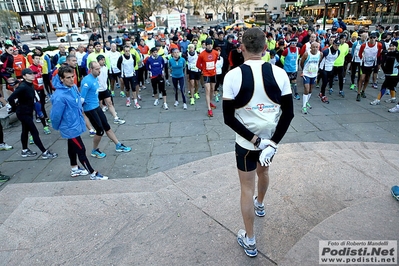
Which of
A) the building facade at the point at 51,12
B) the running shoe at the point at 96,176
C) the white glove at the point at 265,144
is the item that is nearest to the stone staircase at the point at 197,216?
the running shoe at the point at 96,176

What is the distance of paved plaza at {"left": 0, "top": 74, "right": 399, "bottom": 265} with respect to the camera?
8.48 ft

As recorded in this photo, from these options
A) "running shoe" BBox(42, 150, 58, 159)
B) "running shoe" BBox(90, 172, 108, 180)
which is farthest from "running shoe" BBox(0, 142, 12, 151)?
"running shoe" BBox(90, 172, 108, 180)

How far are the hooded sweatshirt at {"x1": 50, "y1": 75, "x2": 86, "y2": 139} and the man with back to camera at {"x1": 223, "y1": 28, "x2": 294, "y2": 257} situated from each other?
3.01 meters

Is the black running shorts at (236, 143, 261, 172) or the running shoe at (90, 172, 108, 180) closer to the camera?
the black running shorts at (236, 143, 261, 172)

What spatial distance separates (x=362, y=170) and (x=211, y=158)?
2.38m

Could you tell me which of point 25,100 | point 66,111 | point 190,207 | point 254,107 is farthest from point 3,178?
point 254,107

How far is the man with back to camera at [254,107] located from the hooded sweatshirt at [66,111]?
3014 mm

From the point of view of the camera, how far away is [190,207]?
3293 millimetres

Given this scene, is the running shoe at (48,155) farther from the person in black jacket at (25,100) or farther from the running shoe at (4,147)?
the running shoe at (4,147)

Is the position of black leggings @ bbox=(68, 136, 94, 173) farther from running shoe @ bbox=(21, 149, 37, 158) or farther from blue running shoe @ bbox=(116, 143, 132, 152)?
running shoe @ bbox=(21, 149, 37, 158)

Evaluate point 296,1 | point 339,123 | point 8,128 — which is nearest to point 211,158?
point 339,123

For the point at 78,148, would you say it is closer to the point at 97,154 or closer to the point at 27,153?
the point at 97,154

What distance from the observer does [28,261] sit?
262 centimetres

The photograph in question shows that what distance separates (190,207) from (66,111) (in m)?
2.50
